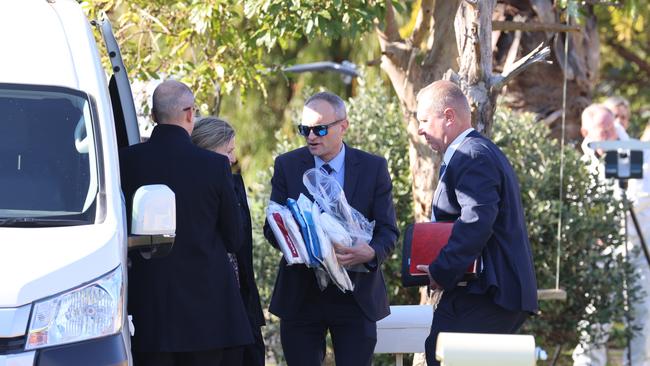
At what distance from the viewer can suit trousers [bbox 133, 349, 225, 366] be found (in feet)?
19.5

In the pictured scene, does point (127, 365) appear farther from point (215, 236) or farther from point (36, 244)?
point (215, 236)

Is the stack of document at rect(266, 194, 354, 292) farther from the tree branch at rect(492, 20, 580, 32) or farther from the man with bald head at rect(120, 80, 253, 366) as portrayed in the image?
the tree branch at rect(492, 20, 580, 32)

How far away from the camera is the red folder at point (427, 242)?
611 centimetres

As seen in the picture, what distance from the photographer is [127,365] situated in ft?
16.4

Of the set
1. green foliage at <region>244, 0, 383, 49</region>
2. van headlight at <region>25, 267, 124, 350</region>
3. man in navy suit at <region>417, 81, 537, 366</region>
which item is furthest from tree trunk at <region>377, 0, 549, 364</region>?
→ van headlight at <region>25, 267, 124, 350</region>

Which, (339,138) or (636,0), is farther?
(636,0)

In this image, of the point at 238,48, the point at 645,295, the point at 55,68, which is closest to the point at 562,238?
the point at 645,295

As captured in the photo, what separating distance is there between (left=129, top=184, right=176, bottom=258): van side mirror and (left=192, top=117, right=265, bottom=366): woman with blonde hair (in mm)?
1072

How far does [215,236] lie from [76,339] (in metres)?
1.32

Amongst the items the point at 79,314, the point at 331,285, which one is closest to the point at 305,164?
the point at 331,285

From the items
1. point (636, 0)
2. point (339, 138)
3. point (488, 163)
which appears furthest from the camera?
point (636, 0)

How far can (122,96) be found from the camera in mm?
6742

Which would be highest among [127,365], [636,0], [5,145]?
[636,0]

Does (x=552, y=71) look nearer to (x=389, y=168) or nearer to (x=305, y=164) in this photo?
(x=389, y=168)
